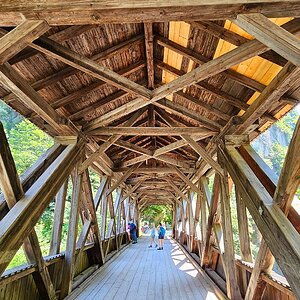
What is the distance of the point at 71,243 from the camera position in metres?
4.23

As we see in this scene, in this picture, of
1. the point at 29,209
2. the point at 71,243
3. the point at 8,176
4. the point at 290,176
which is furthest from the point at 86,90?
the point at 290,176

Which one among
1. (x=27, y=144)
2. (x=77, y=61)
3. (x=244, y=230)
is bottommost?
(x=244, y=230)

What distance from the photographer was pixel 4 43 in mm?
2188

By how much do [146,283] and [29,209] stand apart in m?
3.14

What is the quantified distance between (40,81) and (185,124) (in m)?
3.62

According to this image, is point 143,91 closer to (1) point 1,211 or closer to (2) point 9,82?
(2) point 9,82

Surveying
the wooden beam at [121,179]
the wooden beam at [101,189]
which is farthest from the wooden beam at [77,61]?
the wooden beam at [121,179]

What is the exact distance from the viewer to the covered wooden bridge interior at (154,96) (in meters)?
2.02

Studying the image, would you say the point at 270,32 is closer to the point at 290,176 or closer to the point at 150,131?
the point at 290,176

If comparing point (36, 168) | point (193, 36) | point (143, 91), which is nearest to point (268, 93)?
point (193, 36)

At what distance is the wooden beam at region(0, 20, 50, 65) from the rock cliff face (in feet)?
112

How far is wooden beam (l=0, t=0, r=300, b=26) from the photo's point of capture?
6.31 ft

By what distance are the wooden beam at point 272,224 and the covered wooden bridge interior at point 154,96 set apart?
0.04 ft

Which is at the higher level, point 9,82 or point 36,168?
point 9,82
